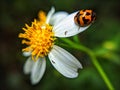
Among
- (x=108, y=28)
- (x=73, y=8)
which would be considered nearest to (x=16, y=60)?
(x=73, y=8)

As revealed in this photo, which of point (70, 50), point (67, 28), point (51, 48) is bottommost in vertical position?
point (70, 50)

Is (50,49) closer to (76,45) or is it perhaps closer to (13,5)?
(76,45)

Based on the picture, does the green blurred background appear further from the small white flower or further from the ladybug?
the ladybug

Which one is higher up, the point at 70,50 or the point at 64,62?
the point at 64,62

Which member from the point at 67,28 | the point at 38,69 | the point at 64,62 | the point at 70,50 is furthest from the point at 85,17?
the point at 70,50

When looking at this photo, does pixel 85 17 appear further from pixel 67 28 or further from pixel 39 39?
pixel 39 39

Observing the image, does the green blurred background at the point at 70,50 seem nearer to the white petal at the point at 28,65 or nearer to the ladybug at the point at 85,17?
the white petal at the point at 28,65

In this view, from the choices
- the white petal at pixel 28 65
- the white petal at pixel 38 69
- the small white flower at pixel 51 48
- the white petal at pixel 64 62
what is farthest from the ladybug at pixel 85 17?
the white petal at pixel 28 65

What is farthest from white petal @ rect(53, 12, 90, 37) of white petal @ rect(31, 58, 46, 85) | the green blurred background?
the green blurred background
